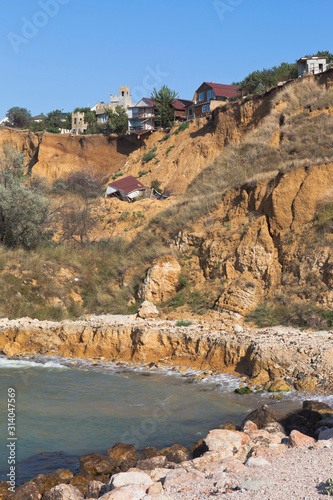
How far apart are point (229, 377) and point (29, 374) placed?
5.11 m

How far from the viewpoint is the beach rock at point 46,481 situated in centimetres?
612

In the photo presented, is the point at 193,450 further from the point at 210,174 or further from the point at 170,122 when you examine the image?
the point at 170,122

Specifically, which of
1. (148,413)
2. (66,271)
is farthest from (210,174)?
(148,413)

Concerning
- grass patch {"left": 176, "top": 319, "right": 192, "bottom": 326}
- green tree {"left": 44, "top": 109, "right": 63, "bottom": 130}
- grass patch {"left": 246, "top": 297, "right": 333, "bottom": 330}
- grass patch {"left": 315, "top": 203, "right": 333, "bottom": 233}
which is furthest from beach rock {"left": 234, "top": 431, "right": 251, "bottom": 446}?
green tree {"left": 44, "top": 109, "right": 63, "bottom": 130}

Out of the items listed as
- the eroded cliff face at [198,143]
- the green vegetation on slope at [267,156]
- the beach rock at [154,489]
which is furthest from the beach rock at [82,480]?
the eroded cliff face at [198,143]

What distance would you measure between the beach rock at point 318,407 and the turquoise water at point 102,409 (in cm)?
58

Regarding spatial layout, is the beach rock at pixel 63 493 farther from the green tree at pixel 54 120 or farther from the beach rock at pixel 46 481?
the green tree at pixel 54 120

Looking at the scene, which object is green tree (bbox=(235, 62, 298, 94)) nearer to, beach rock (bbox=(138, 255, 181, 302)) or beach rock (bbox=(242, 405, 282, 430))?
beach rock (bbox=(138, 255, 181, 302))

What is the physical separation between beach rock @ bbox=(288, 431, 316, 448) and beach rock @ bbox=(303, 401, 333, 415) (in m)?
1.48

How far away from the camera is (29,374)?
1223 centimetres

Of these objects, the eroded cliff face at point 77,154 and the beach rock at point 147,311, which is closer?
the beach rock at point 147,311

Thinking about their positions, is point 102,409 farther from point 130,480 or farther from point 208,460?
point 130,480

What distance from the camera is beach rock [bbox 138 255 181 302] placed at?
16.7 meters

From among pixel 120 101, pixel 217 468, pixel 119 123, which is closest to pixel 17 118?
pixel 120 101
